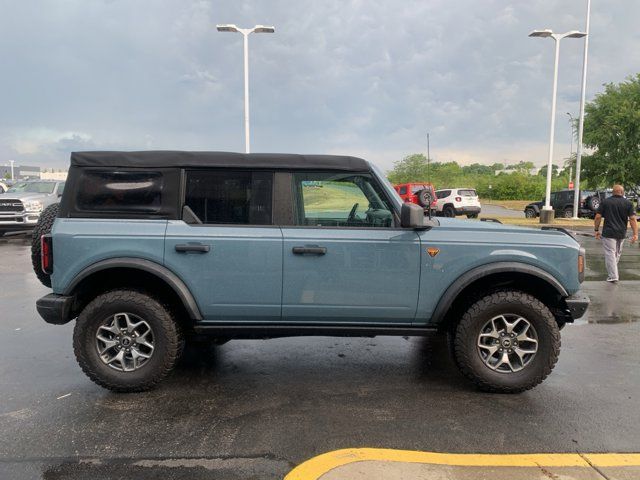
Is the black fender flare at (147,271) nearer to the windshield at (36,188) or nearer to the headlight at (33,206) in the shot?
the headlight at (33,206)

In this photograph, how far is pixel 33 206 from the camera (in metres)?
15.0

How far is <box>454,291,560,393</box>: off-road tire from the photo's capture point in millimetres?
3639

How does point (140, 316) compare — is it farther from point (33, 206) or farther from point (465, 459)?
point (33, 206)

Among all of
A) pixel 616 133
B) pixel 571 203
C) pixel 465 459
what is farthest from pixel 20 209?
pixel 616 133

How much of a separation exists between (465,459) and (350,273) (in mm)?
1476

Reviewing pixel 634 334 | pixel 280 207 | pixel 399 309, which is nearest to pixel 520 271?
pixel 399 309

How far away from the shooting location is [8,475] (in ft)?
8.59

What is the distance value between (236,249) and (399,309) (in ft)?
4.42

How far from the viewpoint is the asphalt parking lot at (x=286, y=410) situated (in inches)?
112

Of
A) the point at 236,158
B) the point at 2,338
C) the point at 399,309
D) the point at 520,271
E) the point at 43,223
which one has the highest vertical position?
the point at 236,158

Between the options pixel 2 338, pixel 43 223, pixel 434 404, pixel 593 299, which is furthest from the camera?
pixel 593 299

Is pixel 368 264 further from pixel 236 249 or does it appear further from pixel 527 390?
pixel 527 390

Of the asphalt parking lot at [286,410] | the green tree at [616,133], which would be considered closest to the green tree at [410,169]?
the green tree at [616,133]

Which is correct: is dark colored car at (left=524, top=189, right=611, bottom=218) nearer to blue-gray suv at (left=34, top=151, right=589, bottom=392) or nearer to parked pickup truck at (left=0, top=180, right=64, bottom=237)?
blue-gray suv at (left=34, top=151, right=589, bottom=392)
